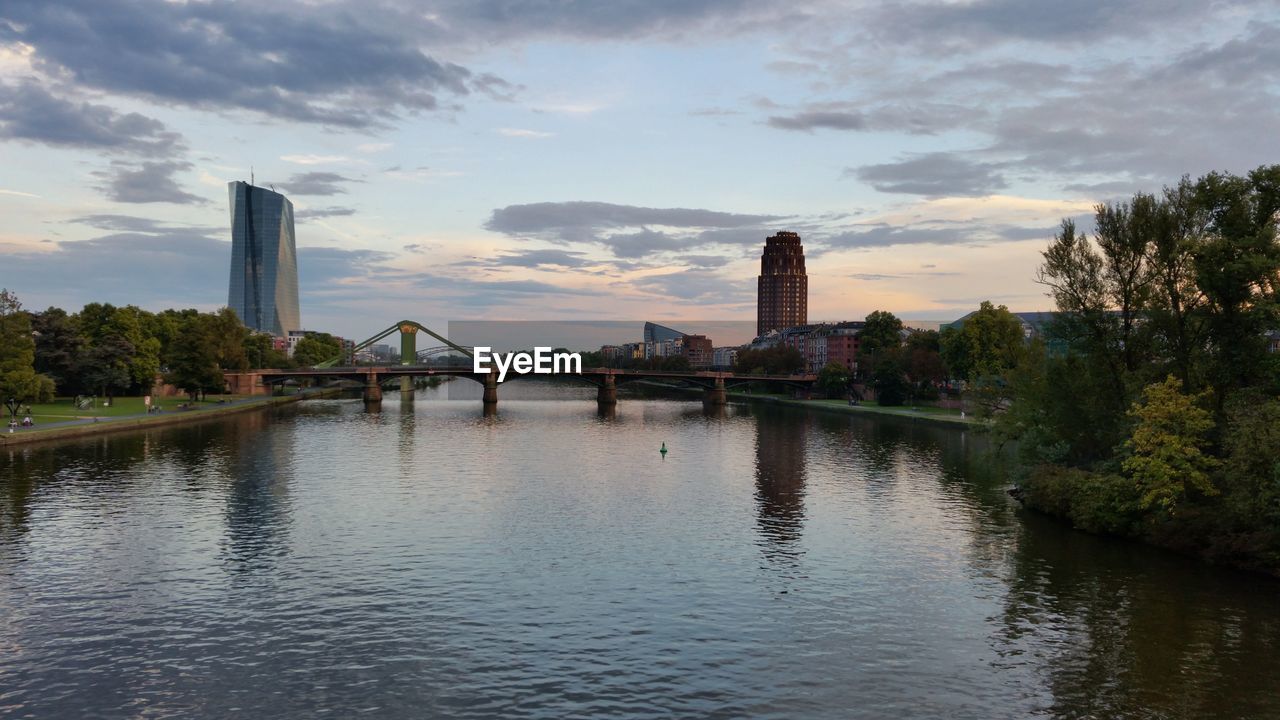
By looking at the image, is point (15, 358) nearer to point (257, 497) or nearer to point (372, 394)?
point (257, 497)

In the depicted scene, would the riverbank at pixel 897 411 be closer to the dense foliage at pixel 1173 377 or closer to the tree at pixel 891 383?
the tree at pixel 891 383

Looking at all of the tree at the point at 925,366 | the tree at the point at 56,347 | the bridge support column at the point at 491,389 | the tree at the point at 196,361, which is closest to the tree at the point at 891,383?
the tree at the point at 925,366

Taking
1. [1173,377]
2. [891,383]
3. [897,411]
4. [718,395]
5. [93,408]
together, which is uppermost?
[1173,377]

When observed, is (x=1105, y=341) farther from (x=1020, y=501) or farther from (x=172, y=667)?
(x=172, y=667)

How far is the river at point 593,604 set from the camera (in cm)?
2761

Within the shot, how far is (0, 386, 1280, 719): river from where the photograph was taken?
90.6 feet

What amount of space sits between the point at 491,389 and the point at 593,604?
151176mm

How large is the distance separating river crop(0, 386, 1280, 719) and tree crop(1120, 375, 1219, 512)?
3.75 m

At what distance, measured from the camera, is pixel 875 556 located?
46312 mm

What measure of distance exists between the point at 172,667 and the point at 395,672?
24.5 ft

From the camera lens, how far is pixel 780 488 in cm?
7006

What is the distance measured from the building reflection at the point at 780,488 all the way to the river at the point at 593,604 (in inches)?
15.4

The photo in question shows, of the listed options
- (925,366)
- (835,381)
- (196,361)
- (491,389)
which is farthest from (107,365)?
(835,381)

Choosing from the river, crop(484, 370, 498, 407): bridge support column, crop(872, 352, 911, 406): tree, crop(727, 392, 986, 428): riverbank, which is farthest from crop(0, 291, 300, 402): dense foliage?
crop(872, 352, 911, 406): tree
